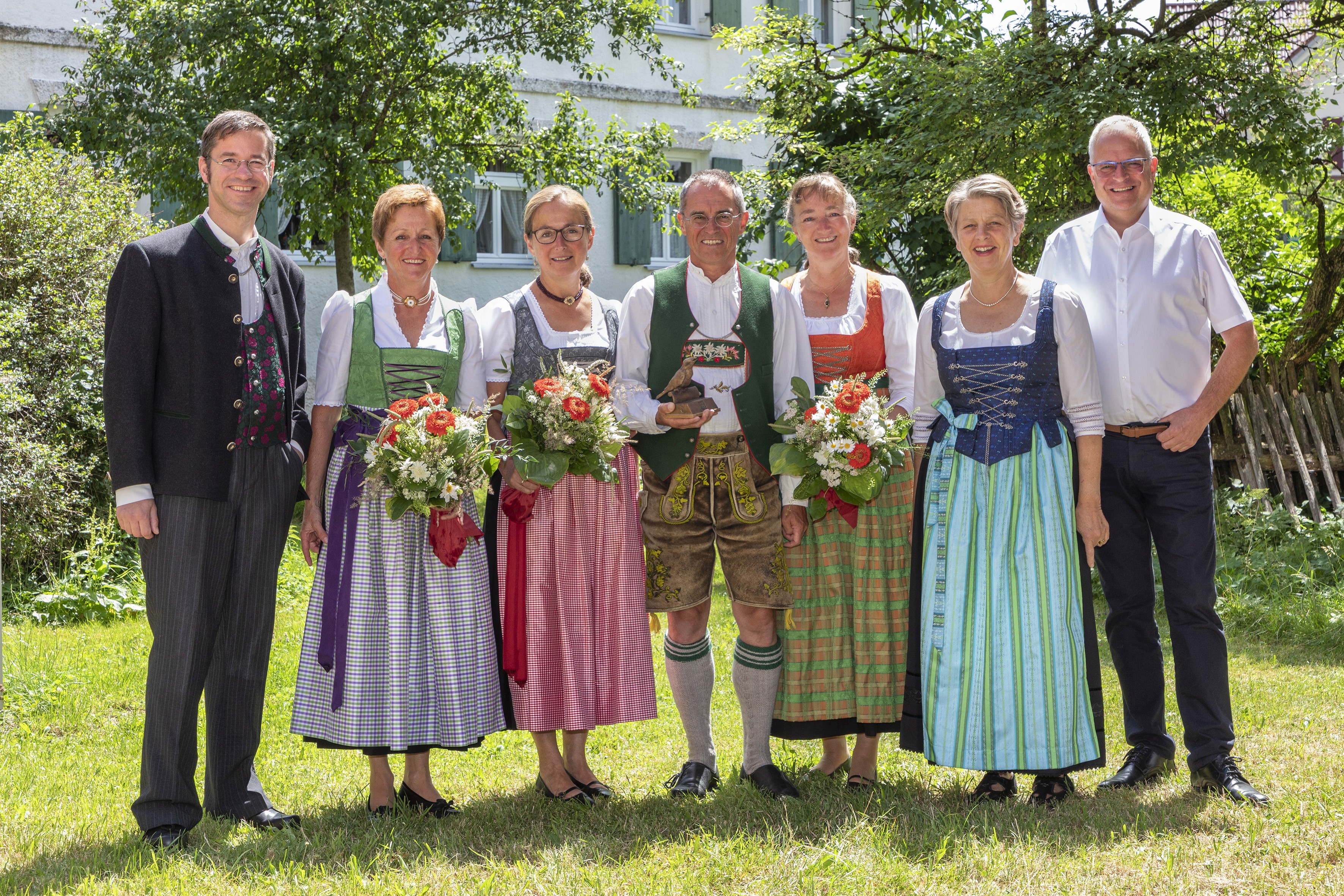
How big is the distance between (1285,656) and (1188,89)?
3696 mm

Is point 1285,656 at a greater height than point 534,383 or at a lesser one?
lesser

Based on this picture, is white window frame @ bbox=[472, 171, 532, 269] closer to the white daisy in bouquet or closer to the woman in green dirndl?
the woman in green dirndl

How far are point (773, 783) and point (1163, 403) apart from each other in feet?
Result: 6.15

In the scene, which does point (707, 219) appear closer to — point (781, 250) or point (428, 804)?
point (428, 804)

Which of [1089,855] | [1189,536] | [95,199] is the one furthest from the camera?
[95,199]

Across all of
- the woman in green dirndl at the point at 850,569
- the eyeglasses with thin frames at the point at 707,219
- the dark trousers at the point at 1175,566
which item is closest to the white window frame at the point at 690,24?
the woman in green dirndl at the point at 850,569

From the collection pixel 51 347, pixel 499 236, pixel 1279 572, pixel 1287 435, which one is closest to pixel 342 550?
pixel 51 347

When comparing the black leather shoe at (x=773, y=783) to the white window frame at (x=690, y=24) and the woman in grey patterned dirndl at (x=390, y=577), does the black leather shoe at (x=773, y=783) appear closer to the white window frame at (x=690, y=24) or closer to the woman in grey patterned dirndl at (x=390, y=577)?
the woman in grey patterned dirndl at (x=390, y=577)

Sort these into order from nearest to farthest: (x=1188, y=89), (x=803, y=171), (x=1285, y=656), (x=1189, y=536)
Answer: (x=1189, y=536), (x=1285, y=656), (x=1188, y=89), (x=803, y=171)

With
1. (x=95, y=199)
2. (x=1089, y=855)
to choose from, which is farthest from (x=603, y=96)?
(x=1089, y=855)

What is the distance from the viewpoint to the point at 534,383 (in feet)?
13.1

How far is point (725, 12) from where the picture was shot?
594 inches

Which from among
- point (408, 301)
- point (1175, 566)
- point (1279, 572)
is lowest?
point (1279, 572)

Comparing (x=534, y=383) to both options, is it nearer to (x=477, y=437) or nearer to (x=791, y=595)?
(x=477, y=437)
